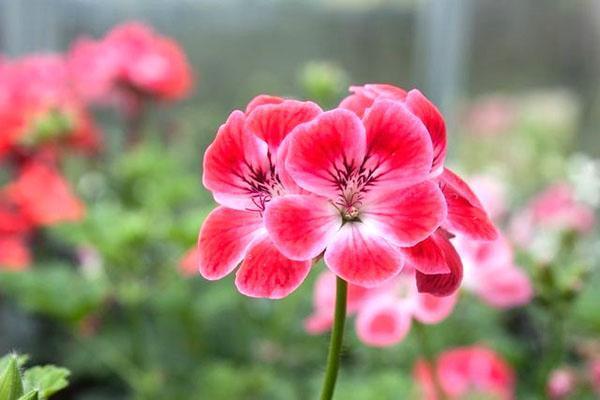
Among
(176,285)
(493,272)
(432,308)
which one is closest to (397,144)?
(432,308)

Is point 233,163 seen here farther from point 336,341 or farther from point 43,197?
point 43,197

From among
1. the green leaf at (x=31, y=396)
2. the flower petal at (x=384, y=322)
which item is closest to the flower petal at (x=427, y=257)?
the green leaf at (x=31, y=396)

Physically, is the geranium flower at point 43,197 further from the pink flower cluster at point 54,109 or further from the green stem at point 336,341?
the green stem at point 336,341

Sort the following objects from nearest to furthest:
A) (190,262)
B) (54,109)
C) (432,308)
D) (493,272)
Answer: (432,308) → (493,272) → (190,262) → (54,109)

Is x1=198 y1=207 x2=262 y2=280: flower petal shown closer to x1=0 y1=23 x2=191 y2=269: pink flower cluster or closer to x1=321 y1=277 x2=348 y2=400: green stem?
x1=321 y1=277 x2=348 y2=400: green stem

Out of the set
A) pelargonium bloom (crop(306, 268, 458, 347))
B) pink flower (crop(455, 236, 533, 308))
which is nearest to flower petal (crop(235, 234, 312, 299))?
pelargonium bloom (crop(306, 268, 458, 347))

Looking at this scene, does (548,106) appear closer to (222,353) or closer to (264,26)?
(264,26)
